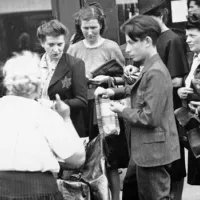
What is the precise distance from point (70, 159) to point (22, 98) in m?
0.44

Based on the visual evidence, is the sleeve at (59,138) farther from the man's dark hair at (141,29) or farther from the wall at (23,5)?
the wall at (23,5)

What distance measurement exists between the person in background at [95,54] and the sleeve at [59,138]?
1720mm

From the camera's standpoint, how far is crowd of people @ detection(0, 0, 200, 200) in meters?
3.11

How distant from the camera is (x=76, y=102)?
176 inches

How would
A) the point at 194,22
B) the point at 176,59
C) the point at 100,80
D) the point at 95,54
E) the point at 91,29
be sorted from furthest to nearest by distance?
the point at 95,54 → the point at 91,29 → the point at 100,80 → the point at 176,59 → the point at 194,22

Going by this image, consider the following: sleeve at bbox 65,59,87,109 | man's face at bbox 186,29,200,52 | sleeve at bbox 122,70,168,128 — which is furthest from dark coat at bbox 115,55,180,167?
sleeve at bbox 65,59,87,109

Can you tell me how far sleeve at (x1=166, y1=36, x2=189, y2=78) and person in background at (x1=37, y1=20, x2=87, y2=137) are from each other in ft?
2.36

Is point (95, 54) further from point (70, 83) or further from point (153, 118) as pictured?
point (153, 118)

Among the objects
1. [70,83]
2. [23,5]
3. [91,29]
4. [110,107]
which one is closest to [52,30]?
[70,83]

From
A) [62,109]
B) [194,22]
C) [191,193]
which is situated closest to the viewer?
[62,109]

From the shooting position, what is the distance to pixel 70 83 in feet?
14.8

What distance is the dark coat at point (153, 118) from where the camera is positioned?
3793 millimetres

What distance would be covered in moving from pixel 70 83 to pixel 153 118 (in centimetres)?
99

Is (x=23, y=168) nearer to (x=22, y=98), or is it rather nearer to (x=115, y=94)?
(x=22, y=98)
